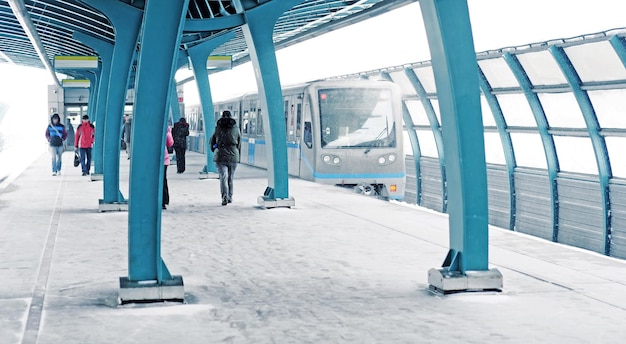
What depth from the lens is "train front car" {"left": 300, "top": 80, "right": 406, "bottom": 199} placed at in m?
21.6

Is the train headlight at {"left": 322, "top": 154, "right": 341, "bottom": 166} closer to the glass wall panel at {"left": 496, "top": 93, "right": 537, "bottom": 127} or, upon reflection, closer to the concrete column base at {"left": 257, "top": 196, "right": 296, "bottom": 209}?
→ the glass wall panel at {"left": 496, "top": 93, "right": 537, "bottom": 127}

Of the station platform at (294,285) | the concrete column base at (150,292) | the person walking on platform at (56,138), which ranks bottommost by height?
the station platform at (294,285)

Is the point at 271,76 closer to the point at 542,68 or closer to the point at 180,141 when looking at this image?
the point at 542,68

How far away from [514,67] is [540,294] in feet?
42.1

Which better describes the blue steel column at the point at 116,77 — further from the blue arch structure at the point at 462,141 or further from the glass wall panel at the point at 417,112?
the glass wall panel at the point at 417,112

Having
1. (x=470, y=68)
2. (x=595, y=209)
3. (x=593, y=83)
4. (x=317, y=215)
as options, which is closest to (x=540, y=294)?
(x=470, y=68)

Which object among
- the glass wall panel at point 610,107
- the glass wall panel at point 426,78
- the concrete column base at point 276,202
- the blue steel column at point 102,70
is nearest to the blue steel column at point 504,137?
the glass wall panel at point 426,78

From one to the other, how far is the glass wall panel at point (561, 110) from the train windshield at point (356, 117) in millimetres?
3620

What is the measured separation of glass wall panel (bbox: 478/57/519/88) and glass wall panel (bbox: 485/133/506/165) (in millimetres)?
2260

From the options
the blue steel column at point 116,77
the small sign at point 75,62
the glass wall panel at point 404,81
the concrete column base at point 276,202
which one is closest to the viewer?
the blue steel column at point 116,77

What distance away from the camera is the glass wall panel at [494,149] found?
949 inches

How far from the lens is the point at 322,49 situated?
36219mm

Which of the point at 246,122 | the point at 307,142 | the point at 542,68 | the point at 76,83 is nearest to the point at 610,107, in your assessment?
the point at 542,68

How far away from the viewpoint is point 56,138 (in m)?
24.0
